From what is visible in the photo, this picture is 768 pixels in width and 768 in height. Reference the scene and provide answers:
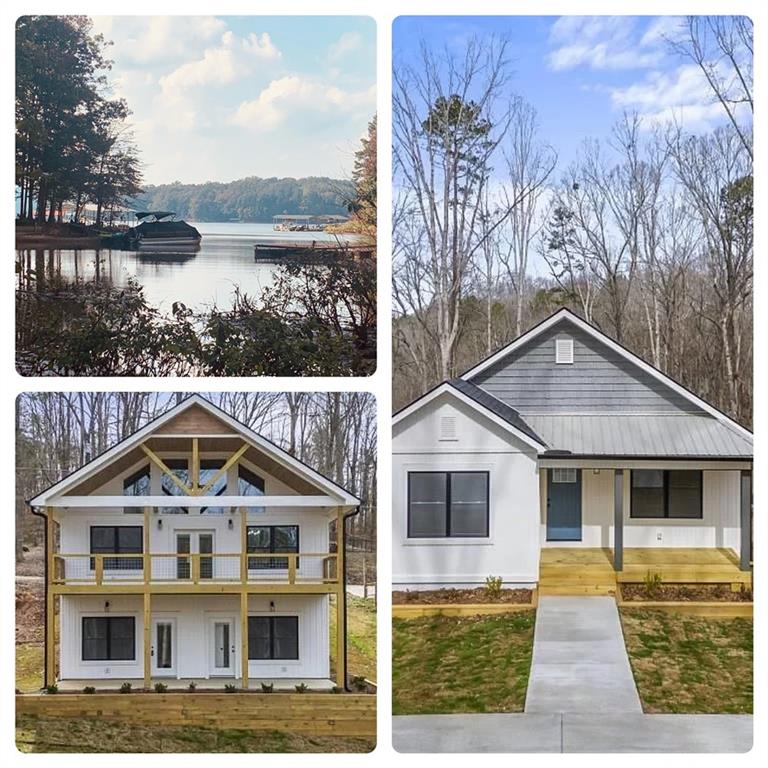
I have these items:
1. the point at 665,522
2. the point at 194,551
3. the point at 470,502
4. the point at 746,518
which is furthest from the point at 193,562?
the point at 746,518

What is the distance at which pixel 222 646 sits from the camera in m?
5.10

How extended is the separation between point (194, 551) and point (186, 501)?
24 centimetres

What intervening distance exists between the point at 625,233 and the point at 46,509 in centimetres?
Answer: 304

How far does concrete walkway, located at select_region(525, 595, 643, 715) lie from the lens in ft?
16.1

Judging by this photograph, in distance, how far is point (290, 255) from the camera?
5090mm

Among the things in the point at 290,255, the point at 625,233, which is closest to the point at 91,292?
the point at 290,255

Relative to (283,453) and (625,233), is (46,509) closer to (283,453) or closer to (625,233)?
(283,453)

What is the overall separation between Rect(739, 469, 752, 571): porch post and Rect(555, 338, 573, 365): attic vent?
3.22 feet

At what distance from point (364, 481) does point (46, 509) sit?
151 cm

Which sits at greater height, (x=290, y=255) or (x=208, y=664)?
(x=290, y=255)

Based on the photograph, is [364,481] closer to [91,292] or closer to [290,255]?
[290,255]

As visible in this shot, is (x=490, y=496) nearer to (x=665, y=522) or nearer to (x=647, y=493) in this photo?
(x=647, y=493)

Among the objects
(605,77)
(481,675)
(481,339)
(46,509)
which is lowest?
(481,675)

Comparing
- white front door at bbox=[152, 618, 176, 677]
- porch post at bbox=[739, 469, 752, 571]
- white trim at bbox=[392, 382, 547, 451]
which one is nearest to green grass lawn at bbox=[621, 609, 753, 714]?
porch post at bbox=[739, 469, 752, 571]
